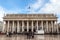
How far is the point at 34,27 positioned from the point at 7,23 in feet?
45.6

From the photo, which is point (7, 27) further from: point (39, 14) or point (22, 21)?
point (39, 14)

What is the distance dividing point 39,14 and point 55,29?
11442mm

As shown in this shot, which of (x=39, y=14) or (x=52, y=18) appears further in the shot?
(x=39, y=14)

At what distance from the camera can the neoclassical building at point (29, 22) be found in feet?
249

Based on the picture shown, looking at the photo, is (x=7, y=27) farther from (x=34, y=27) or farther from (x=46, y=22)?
(x=46, y=22)

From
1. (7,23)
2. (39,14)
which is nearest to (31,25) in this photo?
(39,14)

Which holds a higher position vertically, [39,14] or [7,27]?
[39,14]

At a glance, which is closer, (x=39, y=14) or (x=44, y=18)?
(x=44, y=18)

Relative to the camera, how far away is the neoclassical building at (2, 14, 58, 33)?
249ft

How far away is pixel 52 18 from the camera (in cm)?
7550

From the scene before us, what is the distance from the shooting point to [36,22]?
7844 centimetres

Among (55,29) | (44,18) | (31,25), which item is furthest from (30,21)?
(55,29)

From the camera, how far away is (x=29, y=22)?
80.4 metres

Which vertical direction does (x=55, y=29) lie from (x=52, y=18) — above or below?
below
